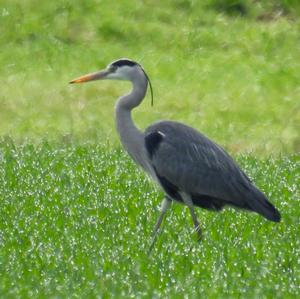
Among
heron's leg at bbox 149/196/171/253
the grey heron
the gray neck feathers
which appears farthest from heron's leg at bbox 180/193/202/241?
the gray neck feathers

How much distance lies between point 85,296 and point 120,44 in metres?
13.7

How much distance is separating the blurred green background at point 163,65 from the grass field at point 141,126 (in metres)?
0.03

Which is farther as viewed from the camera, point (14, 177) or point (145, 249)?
point (14, 177)

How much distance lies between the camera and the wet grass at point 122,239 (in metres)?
8.50

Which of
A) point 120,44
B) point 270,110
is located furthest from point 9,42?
point 270,110

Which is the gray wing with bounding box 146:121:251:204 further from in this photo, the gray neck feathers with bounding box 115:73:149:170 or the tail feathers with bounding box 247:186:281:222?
the tail feathers with bounding box 247:186:281:222

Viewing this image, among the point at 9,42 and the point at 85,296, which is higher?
the point at 85,296

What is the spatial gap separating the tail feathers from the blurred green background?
206 inches

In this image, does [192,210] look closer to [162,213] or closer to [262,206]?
[162,213]

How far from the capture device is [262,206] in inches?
396

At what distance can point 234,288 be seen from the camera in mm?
8445

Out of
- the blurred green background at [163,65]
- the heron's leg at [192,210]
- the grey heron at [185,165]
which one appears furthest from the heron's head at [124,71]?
the blurred green background at [163,65]

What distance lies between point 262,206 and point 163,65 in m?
10.5

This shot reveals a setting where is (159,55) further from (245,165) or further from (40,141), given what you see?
(245,165)
